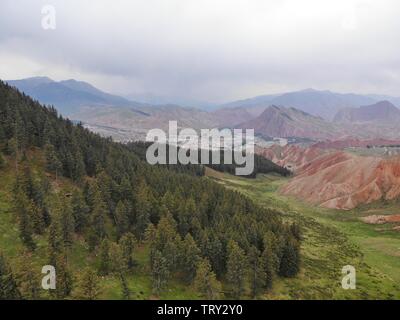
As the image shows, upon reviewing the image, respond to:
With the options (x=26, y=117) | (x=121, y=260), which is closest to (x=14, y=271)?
(x=121, y=260)

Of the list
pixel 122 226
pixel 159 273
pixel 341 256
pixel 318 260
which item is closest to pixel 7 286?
pixel 159 273

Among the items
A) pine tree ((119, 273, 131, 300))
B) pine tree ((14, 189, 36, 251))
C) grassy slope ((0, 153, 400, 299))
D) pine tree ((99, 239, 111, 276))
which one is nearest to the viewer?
pine tree ((119, 273, 131, 300))

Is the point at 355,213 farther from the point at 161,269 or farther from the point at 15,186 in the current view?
the point at 15,186

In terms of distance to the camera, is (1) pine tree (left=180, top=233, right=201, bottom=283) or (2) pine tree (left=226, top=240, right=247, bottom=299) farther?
(1) pine tree (left=180, top=233, right=201, bottom=283)

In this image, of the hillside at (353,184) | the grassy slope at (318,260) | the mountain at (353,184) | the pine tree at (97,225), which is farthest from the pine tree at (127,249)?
the hillside at (353,184)

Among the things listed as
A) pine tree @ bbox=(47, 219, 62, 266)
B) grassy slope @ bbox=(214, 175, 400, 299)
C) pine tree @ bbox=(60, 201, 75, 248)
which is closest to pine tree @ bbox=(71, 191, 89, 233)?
pine tree @ bbox=(60, 201, 75, 248)

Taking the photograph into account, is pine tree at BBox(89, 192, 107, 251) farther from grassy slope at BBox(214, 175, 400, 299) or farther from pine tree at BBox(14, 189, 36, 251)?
grassy slope at BBox(214, 175, 400, 299)

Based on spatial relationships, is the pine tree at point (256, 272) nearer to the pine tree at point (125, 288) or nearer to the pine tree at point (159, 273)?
the pine tree at point (159, 273)
